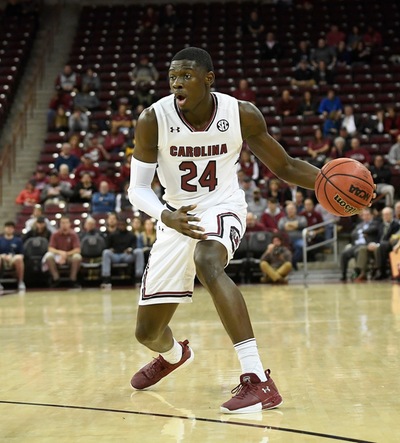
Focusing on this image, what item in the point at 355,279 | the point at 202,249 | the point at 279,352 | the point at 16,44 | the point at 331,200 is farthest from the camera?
the point at 16,44

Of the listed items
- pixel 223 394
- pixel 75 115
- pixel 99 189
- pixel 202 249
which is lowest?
pixel 223 394

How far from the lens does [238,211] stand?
4746mm

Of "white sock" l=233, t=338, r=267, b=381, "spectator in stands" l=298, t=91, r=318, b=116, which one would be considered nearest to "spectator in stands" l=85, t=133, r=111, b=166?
"spectator in stands" l=298, t=91, r=318, b=116

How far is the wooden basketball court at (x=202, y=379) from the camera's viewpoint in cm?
374

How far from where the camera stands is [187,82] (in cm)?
462

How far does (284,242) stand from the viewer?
15.1 metres

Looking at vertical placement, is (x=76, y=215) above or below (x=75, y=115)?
below

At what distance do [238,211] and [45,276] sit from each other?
1131cm

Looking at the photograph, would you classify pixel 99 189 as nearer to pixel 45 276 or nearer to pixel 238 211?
pixel 45 276

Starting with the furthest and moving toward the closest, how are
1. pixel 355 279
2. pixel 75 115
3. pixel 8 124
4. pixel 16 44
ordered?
1. pixel 16 44
2. pixel 8 124
3. pixel 75 115
4. pixel 355 279

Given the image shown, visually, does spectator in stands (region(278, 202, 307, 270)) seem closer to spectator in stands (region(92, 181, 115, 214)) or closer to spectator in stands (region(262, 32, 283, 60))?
spectator in stands (region(92, 181, 115, 214))

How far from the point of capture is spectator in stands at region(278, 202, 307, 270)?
15.6 m

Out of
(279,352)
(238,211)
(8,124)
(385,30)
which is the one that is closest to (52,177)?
(8,124)

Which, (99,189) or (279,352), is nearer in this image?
(279,352)
